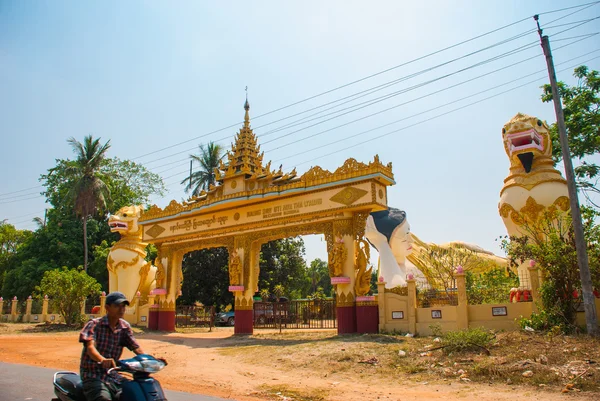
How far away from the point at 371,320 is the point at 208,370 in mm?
5239

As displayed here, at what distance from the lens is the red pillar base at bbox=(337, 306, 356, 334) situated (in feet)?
44.3

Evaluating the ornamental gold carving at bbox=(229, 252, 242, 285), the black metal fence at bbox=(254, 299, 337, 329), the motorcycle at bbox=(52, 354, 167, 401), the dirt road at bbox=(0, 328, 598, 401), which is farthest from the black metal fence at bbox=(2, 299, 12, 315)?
the motorcycle at bbox=(52, 354, 167, 401)

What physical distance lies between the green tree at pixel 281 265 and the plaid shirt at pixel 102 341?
2675cm

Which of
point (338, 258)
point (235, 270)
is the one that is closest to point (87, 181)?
point (235, 270)

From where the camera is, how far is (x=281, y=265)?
3225 cm

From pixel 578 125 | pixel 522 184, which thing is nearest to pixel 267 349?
pixel 522 184

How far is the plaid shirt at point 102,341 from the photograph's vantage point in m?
4.13

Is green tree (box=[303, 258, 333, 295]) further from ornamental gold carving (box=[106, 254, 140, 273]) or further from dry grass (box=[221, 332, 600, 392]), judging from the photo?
dry grass (box=[221, 332, 600, 392])

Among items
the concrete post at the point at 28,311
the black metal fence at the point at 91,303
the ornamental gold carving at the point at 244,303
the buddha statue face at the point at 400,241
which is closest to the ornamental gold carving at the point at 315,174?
the ornamental gold carving at the point at 244,303

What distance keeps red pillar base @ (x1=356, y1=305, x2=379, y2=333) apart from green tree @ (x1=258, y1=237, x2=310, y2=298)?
59.3 ft

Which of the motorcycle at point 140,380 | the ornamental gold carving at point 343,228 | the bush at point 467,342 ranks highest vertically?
the ornamental gold carving at point 343,228

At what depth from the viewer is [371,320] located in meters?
13.2

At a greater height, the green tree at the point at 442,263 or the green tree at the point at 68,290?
the green tree at the point at 442,263

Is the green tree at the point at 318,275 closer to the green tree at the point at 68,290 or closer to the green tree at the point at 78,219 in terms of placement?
the green tree at the point at 78,219
